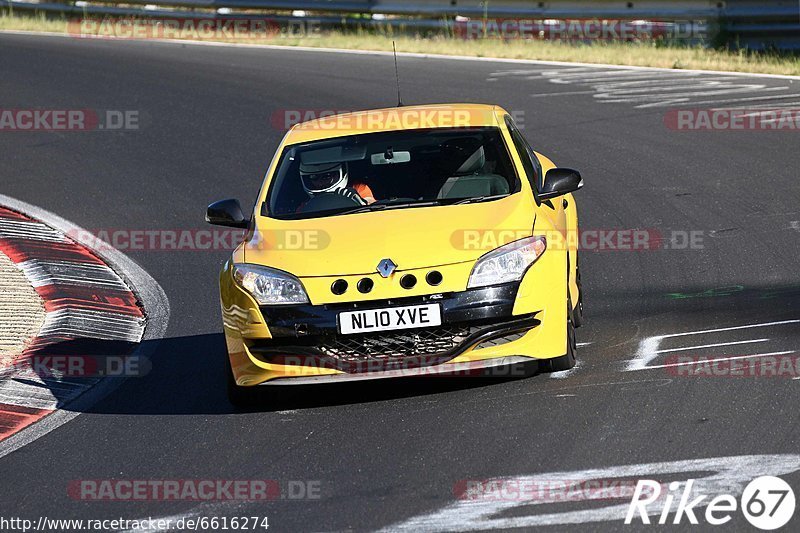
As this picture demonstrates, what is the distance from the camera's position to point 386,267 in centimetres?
692

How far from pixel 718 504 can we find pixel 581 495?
0.55m

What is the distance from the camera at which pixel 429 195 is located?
793 centimetres

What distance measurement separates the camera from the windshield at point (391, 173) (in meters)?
7.91

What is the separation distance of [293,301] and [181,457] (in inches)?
40.4

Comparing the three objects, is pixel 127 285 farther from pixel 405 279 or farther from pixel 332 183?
pixel 405 279

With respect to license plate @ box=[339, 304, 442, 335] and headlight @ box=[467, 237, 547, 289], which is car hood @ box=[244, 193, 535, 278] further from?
license plate @ box=[339, 304, 442, 335]

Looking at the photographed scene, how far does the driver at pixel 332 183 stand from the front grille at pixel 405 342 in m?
1.37

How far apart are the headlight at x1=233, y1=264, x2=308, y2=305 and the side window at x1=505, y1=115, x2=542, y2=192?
5.68ft

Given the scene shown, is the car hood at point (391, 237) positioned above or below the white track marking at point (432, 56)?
below
